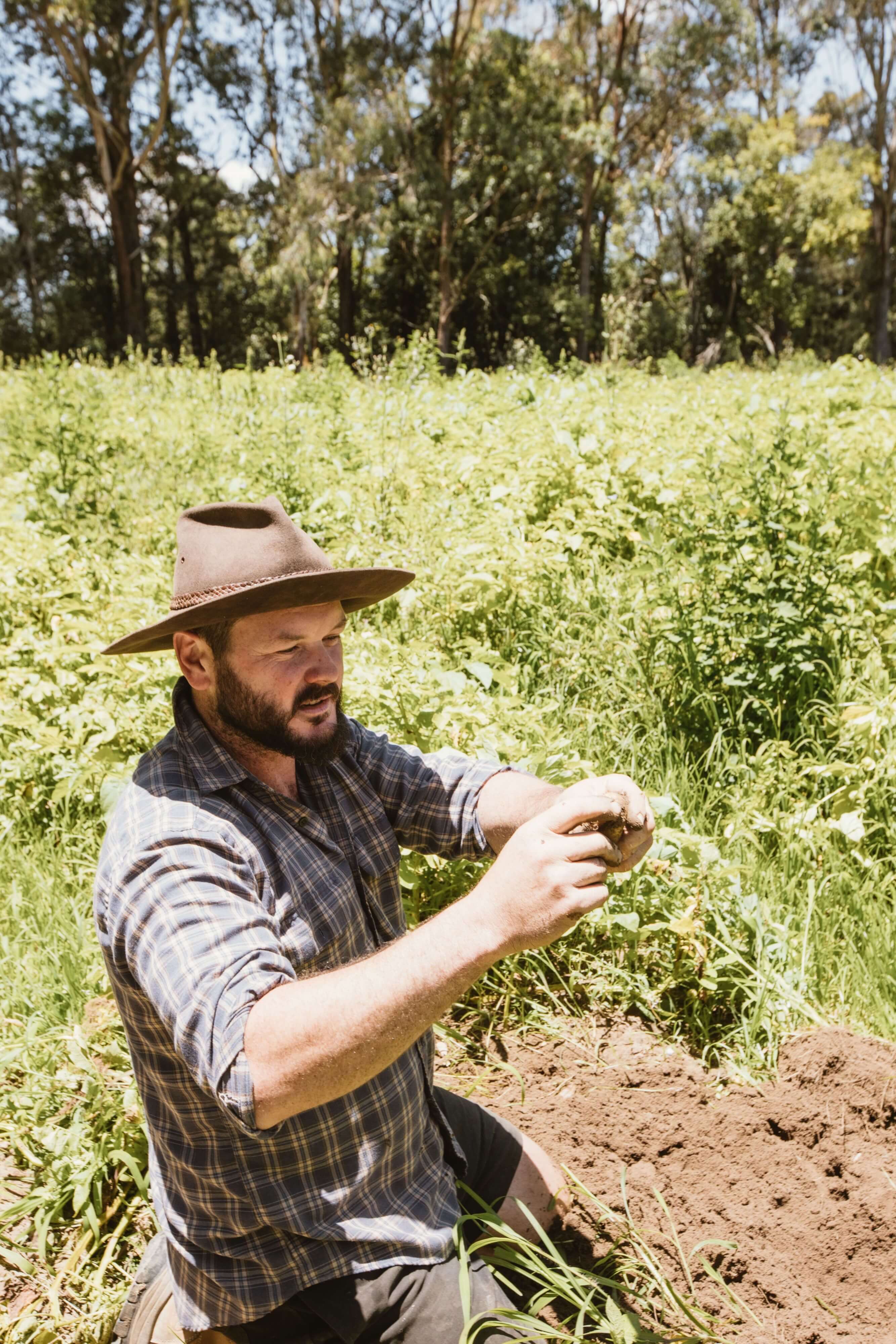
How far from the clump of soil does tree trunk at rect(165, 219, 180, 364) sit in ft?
115

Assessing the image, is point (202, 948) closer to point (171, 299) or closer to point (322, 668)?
point (322, 668)

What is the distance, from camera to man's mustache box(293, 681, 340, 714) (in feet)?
6.53

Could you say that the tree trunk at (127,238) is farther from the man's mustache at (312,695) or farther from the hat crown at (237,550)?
the man's mustache at (312,695)

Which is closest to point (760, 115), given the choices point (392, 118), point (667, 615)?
point (392, 118)

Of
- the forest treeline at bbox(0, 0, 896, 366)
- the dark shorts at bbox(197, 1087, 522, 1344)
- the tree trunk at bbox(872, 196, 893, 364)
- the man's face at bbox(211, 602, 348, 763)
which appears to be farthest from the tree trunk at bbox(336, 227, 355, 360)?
the dark shorts at bbox(197, 1087, 522, 1344)

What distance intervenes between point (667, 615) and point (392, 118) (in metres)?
23.6

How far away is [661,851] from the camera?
308 cm

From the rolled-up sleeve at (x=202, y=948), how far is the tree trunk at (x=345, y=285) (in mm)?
25127

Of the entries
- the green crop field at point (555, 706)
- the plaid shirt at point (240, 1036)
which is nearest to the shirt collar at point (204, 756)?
the plaid shirt at point (240, 1036)

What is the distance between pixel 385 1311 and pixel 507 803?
102 cm

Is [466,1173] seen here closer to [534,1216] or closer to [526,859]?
[534,1216]

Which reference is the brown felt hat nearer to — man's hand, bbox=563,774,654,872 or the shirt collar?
the shirt collar

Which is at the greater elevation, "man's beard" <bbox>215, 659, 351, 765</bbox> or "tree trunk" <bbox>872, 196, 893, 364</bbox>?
"tree trunk" <bbox>872, 196, 893, 364</bbox>

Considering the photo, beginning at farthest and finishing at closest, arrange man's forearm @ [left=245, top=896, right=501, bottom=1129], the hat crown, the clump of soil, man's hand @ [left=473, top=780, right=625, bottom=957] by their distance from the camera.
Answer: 1. the clump of soil
2. the hat crown
3. man's hand @ [left=473, top=780, right=625, bottom=957]
4. man's forearm @ [left=245, top=896, right=501, bottom=1129]
